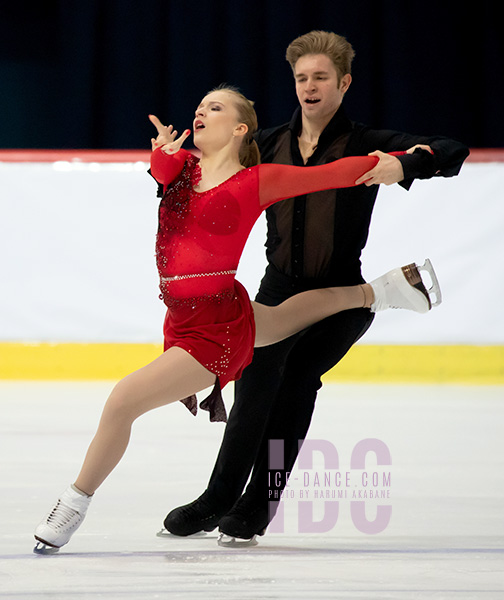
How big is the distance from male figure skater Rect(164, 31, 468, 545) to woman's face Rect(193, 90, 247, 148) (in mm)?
268

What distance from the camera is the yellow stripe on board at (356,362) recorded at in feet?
14.0

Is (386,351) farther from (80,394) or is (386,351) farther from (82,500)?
(82,500)

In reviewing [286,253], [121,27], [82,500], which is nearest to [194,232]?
[286,253]

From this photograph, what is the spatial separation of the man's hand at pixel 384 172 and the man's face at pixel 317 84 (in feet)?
0.99

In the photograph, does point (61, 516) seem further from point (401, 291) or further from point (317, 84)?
point (317, 84)

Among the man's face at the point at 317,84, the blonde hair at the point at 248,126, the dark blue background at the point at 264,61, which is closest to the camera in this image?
the blonde hair at the point at 248,126

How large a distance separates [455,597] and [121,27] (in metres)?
5.24

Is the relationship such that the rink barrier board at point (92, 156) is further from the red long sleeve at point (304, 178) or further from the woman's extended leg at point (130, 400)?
the woman's extended leg at point (130, 400)

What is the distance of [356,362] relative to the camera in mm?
4340

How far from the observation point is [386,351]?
429 centimetres

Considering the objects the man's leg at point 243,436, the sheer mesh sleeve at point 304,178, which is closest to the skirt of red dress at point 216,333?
the man's leg at point 243,436

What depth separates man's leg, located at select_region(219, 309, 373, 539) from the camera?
1.98 meters

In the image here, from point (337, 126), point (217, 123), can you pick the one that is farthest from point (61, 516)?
point (337, 126)

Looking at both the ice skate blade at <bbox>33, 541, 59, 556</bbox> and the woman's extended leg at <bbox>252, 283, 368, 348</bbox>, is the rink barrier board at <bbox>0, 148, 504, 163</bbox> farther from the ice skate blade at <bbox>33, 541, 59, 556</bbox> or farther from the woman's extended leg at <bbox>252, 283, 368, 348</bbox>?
the ice skate blade at <bbox>33, 541, 59, 556</bbox>
